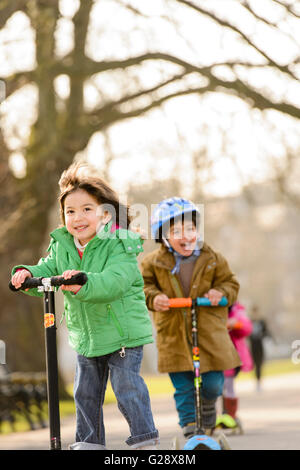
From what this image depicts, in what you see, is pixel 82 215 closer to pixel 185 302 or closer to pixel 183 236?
pixel 185 302

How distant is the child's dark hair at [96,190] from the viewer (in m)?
5.27

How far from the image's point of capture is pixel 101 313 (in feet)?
16.5

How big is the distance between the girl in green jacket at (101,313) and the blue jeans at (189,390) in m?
1.54

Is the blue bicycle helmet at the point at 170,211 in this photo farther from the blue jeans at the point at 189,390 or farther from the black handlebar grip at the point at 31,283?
the black handlebar grip at the point at 31,283

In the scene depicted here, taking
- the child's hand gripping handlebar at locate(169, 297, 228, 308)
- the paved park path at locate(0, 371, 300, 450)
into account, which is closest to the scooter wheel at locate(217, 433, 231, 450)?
the paved park path at locate(0, 371, 300, 450)

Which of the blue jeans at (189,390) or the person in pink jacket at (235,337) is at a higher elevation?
A: the person in pink jacket at (235,337)

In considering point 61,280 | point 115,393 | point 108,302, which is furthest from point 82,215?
point 115,393

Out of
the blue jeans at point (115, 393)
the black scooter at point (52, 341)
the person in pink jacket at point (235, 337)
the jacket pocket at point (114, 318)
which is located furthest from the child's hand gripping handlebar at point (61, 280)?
the person in pink jacket at point (235, 337)

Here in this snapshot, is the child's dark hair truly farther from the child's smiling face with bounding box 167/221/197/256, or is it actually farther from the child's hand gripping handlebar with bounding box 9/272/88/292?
the child's smiling face with bounding box 167/221/197/256

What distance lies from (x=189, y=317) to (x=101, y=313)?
165 centimetres

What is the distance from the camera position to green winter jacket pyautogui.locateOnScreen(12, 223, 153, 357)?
4996mm

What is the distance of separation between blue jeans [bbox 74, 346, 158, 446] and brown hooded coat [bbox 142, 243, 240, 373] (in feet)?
4.49

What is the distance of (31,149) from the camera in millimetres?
17375

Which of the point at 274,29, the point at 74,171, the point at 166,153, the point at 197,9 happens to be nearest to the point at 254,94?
the point at 197,9
